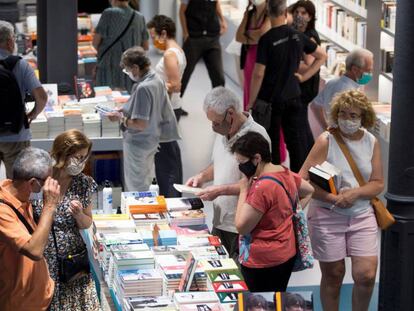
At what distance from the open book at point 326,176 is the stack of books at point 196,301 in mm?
1182

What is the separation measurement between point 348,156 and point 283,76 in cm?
322

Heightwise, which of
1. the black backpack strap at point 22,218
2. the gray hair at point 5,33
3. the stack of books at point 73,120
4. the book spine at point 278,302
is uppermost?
the gray hair at point 5,33

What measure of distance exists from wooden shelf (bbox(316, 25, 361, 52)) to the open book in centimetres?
559

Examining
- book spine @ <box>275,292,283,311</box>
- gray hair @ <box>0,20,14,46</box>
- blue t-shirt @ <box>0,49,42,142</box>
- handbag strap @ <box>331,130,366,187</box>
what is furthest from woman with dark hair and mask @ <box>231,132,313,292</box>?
gray hair @ <box>0,20,14,46</box>

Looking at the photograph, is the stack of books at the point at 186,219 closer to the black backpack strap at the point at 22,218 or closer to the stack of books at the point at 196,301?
the stack of books at the point at 196,301

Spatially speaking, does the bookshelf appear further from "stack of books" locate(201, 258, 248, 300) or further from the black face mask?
"stack of books" locate(201, 258, 248, 300)

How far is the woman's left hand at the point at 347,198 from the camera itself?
6.61 meters

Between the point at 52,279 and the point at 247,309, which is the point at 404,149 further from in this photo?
the point at 52,279

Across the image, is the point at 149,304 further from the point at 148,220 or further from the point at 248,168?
the point at 148,220

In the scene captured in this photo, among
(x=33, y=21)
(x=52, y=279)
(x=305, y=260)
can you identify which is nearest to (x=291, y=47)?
(x=305, y=260)

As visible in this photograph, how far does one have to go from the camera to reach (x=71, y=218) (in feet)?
19.5

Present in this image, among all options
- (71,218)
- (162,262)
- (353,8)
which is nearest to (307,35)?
(353,8)

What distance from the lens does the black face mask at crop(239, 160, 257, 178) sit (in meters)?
6.09

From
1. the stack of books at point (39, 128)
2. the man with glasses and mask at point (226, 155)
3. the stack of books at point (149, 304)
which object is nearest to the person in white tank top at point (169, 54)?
the stack of books at point (39, 128)
